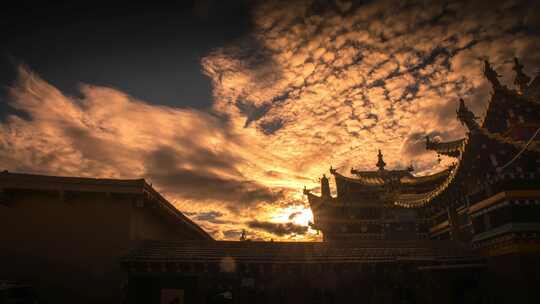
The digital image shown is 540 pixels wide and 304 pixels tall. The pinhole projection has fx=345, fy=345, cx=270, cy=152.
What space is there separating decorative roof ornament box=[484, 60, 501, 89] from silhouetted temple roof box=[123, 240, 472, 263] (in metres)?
7.46

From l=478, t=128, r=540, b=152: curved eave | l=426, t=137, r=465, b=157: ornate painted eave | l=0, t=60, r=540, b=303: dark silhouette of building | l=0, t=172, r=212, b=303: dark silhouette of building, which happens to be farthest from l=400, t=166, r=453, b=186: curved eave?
l=0, t=172, r=212, b=303: dark silhouette of building

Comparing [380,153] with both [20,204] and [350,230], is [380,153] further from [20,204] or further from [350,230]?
[20,204]

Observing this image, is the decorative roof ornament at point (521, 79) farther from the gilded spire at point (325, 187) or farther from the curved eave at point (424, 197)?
the gilded spire at point (325, 187)

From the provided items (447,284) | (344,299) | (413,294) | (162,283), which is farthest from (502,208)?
(162,283)

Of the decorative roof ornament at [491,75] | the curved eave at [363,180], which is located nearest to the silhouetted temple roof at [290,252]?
the decorative roof ornament at [491,75]

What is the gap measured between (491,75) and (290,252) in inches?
447

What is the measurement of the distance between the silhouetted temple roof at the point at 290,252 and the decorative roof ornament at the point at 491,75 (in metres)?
7.46

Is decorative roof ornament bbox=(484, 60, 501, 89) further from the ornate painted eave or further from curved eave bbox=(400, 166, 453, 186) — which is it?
curved eave bbox=(400, 166, 453, 186)

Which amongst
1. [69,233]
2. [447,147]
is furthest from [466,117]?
[69,233]

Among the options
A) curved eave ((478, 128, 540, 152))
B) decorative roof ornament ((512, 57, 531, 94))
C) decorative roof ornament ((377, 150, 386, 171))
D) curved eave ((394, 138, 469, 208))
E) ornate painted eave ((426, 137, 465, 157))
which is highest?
decorative roof ornament ((512, 57, 531, 94))

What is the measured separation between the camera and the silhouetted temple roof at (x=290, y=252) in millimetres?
13922

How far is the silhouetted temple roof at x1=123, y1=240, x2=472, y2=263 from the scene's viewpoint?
13.9 meters

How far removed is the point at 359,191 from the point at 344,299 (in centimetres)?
1755

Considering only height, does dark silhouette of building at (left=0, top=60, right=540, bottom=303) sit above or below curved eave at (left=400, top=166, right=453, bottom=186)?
below
